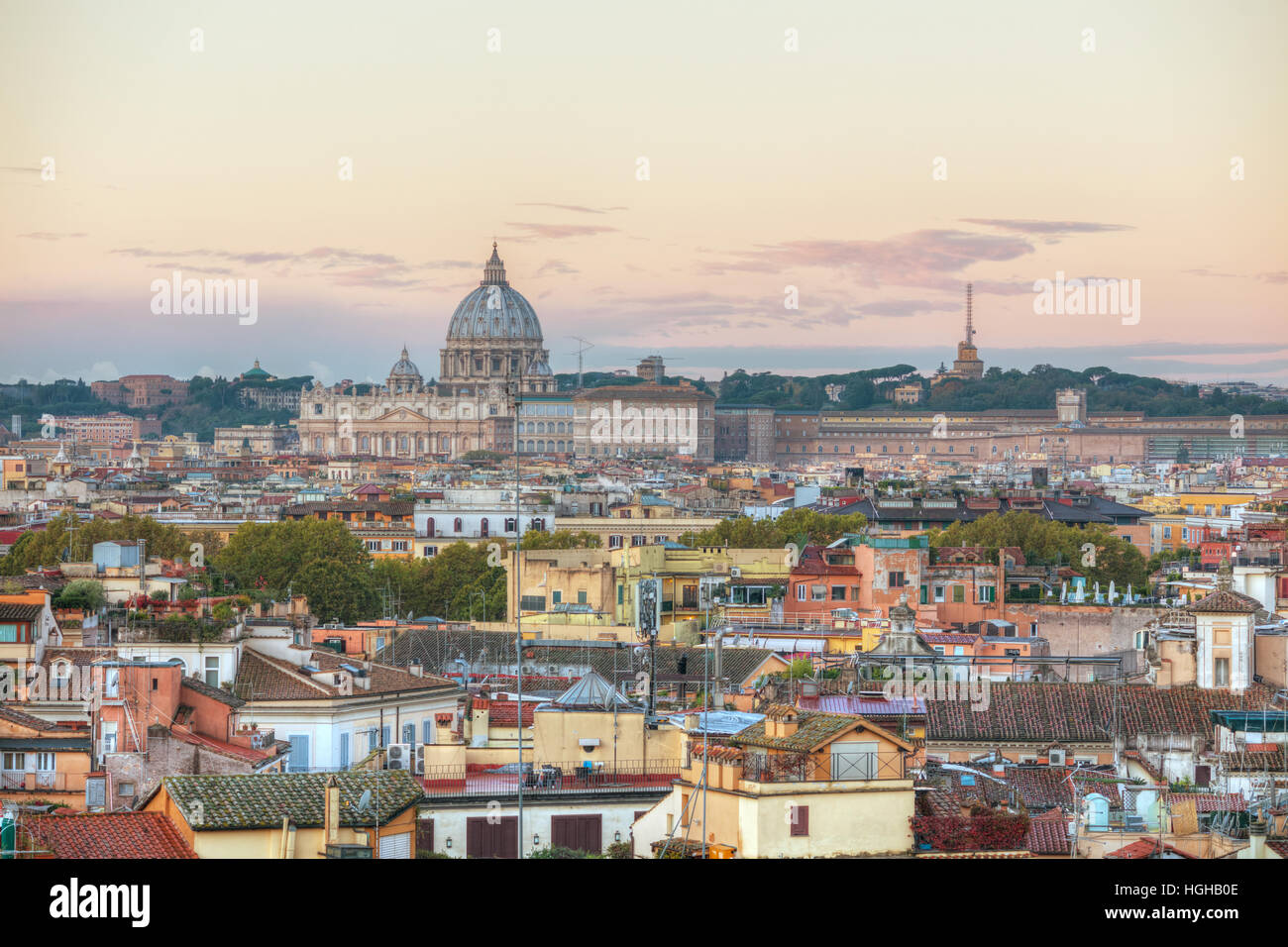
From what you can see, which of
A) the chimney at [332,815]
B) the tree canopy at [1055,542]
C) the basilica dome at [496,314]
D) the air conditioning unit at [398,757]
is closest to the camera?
the chimney at [332,815]

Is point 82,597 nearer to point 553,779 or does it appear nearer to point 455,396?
point 553,779

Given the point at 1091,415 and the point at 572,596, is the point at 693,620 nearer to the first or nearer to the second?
the point at 572,596

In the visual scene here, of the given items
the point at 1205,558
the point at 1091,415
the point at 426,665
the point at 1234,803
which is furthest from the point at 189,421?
the point at 1234,803

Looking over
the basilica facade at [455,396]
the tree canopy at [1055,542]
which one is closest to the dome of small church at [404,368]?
the basilica facade at [455,396]

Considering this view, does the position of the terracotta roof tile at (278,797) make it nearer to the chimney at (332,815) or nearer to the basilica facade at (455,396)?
the chimney at (332,815)

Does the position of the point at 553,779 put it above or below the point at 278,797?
below

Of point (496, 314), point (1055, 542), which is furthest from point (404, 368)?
point (1055, 542)
